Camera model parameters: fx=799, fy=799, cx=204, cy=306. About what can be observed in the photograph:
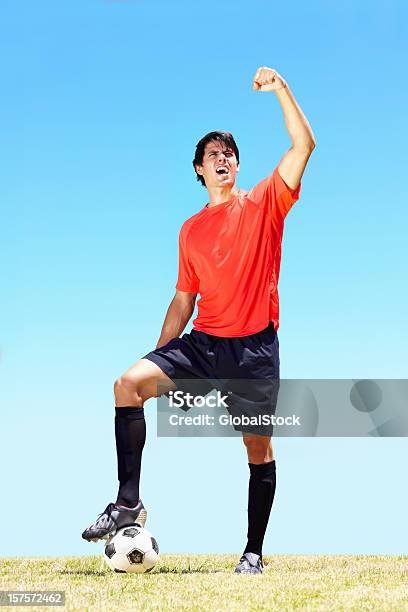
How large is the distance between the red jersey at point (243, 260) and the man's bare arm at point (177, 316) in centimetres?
20

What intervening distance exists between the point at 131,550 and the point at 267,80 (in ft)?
10.3

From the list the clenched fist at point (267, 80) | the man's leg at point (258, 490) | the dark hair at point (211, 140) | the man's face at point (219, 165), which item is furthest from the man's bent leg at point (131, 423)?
the clenched fist at point (267, 80)

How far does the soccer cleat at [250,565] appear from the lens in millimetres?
5492

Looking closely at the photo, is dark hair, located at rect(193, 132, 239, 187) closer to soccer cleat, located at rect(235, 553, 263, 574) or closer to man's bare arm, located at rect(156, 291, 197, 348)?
man's bare arm, located at rect(156, 291, 197, 348)

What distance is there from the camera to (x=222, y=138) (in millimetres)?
5863

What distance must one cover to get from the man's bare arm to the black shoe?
1.27m

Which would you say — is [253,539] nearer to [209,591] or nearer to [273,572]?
[273,572]


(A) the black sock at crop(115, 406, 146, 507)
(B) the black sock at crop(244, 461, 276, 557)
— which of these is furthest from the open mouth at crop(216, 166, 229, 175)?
(B) the black sock at crop(244, 461, 276, 557)

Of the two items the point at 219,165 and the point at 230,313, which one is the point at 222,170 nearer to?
the point at 219,165

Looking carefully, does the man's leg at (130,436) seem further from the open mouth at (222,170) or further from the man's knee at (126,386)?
the open mouth at (222,170)

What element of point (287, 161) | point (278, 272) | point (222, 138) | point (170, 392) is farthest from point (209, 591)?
point (222, 138)

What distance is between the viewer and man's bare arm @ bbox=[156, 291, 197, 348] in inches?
232

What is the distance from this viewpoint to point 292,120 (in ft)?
16.9

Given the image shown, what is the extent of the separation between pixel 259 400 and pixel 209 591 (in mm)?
1343
